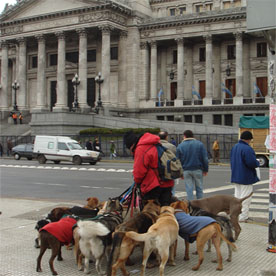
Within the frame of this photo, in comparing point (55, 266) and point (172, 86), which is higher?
point (172, 86)

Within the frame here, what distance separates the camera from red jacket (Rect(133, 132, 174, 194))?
720 cm

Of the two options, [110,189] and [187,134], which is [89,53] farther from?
[187,134]

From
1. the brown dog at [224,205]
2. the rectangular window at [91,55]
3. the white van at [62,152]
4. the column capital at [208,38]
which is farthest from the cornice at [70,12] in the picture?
the brown dog at [224,205]

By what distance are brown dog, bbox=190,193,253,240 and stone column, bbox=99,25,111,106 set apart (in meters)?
42.7

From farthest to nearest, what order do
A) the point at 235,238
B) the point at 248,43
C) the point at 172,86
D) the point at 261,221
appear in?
the point at 172,86 → the point at 248,43 → the point at 261,221 → the point at 235,238

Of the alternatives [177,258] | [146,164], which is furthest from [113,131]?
[177,258]

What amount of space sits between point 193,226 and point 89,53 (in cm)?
5211

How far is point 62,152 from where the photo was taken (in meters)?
32.1

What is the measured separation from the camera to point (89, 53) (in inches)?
2239

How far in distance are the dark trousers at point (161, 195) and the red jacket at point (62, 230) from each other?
4.55 ft

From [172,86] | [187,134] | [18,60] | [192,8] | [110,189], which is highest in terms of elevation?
[192,8]

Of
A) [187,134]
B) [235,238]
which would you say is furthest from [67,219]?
[187,134]

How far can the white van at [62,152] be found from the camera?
31.2 metres

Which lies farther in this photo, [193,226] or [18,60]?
[18,60]
